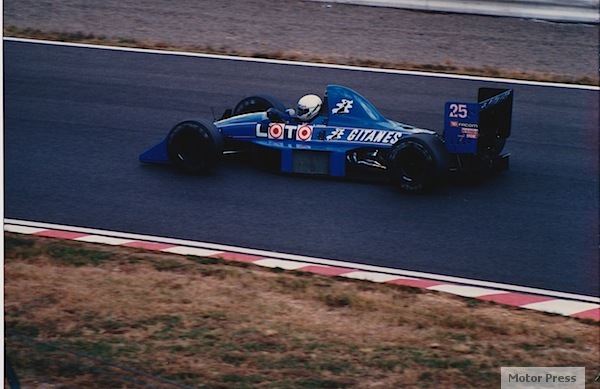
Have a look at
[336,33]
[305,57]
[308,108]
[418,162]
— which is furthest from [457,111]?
[336,33]

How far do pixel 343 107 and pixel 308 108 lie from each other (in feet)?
1.25

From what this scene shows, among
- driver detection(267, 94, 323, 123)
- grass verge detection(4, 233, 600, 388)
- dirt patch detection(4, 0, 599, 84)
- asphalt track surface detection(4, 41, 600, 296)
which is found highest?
dirt patch detection(4, 0, 599, 84)

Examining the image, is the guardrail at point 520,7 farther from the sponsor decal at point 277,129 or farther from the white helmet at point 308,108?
the sponsor decal at point 277,129

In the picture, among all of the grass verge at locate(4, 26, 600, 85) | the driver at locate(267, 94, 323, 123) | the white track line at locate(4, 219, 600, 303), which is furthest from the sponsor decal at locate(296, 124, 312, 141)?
the grass verge at locate(4, 26, 600, 85)

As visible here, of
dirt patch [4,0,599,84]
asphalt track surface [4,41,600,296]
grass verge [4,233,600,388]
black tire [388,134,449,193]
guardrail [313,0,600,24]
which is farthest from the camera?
guardrail [313,0,600,24]

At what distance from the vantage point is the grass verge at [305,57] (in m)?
15.5

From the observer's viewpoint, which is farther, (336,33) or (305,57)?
(336,33)

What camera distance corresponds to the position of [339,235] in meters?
→ 10.4

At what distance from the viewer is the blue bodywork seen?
436 inches

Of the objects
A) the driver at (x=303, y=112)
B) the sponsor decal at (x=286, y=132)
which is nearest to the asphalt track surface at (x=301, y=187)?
the sponsor decal at (x=286, y=132)

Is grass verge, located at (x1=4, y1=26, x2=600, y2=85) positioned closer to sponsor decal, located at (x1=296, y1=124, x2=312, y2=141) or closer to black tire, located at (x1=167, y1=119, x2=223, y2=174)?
sponsor decal, located at (x1=296, y1=124, x2=312, y2=141)

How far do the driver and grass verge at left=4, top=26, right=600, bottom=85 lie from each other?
14.2 ft

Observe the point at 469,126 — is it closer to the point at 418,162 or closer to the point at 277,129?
the point at 418,162

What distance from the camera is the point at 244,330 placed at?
26.2 ft
